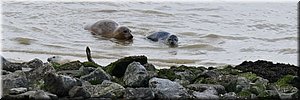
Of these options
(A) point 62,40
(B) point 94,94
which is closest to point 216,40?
(A) point 62,40

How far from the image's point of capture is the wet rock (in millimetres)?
6102

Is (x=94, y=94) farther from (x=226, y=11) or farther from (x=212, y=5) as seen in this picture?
(x=212, y=5)

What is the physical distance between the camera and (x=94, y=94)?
15.0 ft

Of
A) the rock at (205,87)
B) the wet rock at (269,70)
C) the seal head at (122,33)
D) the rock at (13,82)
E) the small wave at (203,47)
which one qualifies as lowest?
the small wave at (203,47)

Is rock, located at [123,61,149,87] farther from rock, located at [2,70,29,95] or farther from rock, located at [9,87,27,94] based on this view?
rock, located at [9,87,27,94]

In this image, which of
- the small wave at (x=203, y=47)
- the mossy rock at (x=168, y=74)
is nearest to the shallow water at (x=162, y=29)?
the small wave at (x=203, y=47)

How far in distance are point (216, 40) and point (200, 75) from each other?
23.8ft

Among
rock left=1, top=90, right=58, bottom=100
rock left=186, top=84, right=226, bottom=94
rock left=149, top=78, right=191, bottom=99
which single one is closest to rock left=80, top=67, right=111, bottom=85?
rock left=149, top=78, right=191, bottom=99

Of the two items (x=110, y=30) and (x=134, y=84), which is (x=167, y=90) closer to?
(x=134, y=84)

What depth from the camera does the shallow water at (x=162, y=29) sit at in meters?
10.7

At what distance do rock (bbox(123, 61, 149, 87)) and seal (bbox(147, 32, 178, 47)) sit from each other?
273 inches

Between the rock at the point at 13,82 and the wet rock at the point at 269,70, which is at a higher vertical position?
the rock at the point at 13,82

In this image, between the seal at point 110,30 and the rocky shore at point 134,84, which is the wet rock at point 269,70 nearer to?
the rocky shore at point 134,84

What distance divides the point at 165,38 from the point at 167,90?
8325 mm
